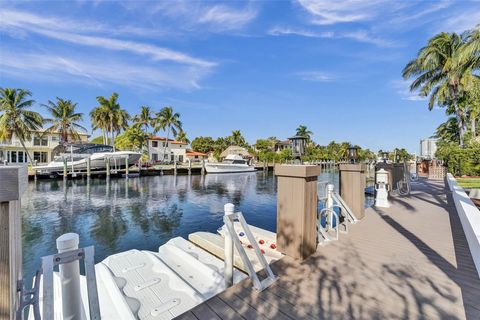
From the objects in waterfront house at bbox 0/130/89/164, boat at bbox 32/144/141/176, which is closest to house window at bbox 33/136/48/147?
waterfront house at bbox 0/130/89/164

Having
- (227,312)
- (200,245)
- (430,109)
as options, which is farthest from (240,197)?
(430,109)

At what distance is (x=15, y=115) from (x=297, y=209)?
3211cm

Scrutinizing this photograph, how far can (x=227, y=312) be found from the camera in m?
2.24

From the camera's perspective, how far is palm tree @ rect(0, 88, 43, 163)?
23542 millimetres

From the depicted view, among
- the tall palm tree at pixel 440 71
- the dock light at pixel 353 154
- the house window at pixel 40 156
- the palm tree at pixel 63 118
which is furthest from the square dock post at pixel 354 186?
the house window at pixel 40 156

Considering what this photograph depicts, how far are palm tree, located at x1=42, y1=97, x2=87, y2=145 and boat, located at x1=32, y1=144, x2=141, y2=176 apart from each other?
6248 mm

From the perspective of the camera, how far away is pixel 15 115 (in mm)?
24047

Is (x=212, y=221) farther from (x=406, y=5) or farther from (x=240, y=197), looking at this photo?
(x=406, y=5)

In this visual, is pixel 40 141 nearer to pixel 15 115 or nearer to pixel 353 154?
pixel 15 115

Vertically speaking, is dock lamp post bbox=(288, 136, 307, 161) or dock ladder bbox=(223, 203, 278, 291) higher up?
dock lamp post bbox=(288, 136, 307, 161)

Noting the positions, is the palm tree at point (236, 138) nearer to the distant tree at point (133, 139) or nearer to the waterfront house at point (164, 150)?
the waterfront house at point (164, 150)

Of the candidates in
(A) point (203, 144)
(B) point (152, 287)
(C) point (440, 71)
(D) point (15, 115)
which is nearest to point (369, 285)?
(B) point (152, 287)

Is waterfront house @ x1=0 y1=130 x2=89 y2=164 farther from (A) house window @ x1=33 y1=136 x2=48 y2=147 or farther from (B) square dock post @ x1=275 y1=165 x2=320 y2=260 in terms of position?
(B) square dock post @ x1=275 y1=165 x2=320 y2=260

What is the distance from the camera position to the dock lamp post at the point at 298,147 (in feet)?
12.9
